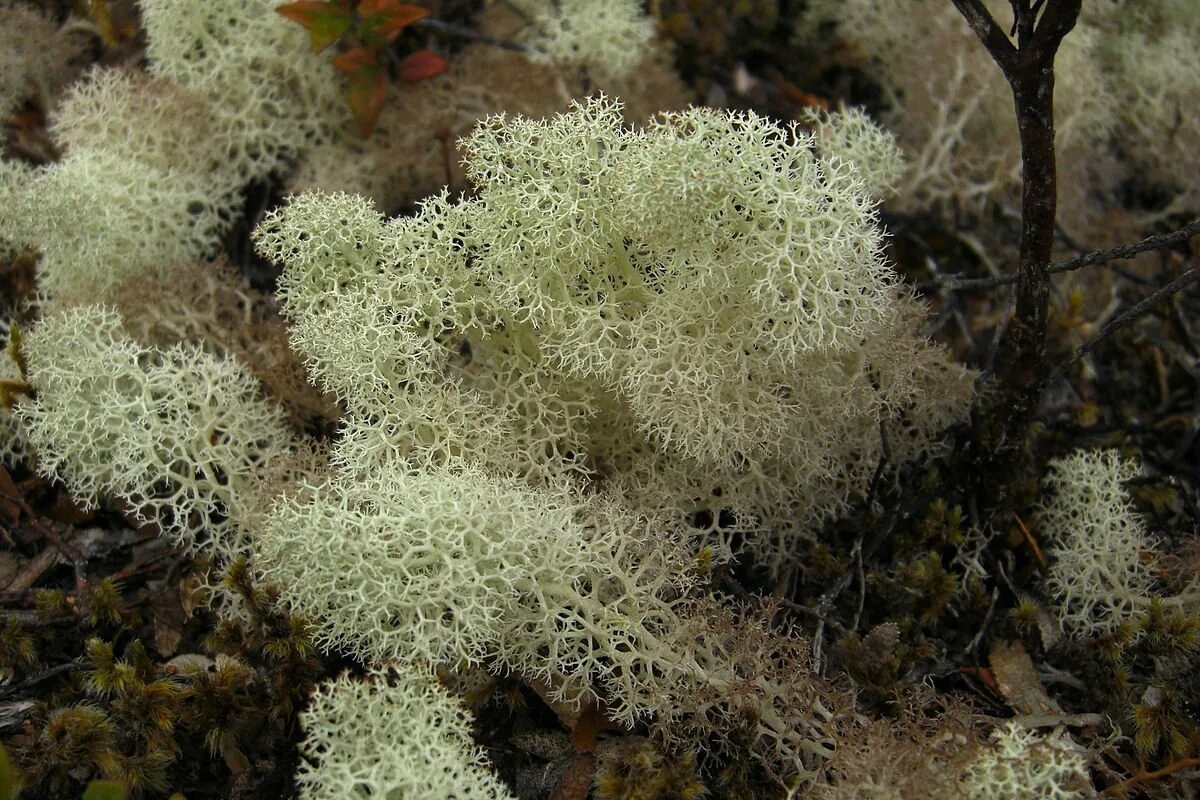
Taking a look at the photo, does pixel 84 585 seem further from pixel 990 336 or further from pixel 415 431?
pixel 990 336

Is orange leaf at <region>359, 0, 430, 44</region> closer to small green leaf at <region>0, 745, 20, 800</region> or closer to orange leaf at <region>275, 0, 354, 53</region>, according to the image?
orange leaf at <region>275, 0, 354, 53</region>

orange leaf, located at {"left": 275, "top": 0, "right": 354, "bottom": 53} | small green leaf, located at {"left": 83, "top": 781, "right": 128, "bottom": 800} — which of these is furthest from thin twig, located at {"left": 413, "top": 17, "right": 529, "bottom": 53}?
small green leaf, located at {"left": 83, "top": 781, "right": 128, "bottom": 800}

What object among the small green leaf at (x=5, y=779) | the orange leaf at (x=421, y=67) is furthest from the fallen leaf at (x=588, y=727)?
the orange leaf at (x=421, y=67)

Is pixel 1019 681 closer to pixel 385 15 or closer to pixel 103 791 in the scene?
pixel 103 791

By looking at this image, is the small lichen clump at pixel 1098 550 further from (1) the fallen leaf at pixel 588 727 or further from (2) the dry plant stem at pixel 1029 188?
(1) the fallen leaf at pixel 588 727

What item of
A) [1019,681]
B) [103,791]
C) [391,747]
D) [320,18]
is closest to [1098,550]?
[1019,681]

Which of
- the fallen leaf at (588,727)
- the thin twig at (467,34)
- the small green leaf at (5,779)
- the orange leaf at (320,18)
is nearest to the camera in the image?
the small green leaf at (5,779)
